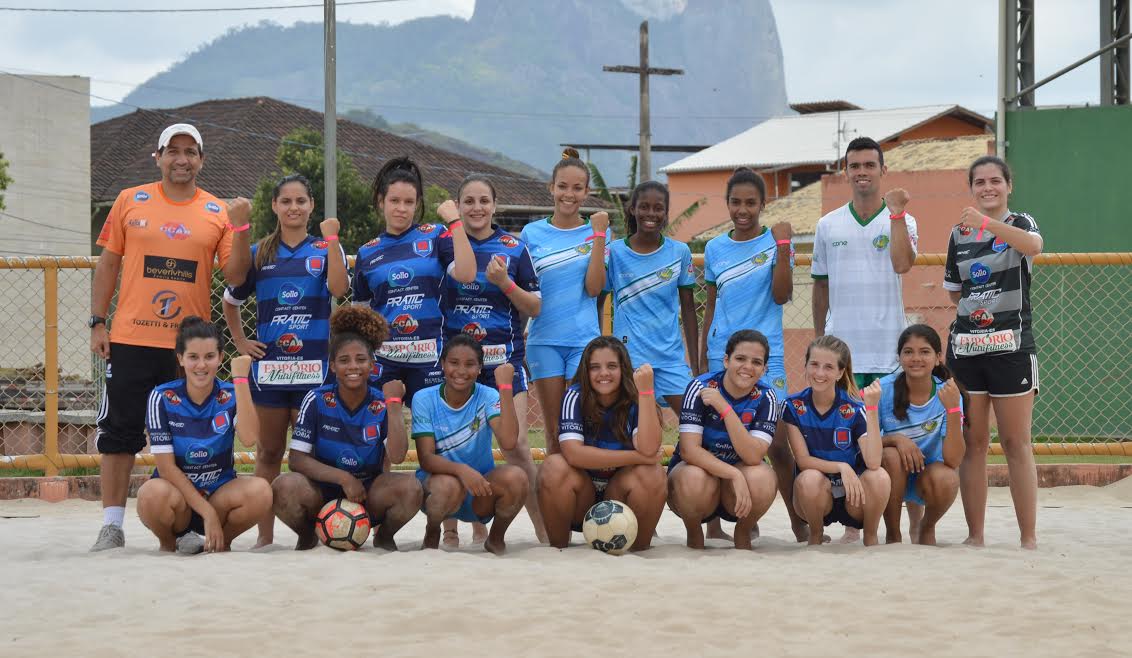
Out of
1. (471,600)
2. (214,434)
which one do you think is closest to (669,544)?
(471,600)

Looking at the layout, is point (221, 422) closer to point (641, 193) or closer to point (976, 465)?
point (641, 193)

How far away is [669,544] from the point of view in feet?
20.6

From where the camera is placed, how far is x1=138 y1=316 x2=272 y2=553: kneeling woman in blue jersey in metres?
5.72

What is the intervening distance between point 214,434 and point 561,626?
2.36m

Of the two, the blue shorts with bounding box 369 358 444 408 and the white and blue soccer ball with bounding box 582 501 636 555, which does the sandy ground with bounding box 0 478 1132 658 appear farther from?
the blue shorts with bounding box 369 358 444 408

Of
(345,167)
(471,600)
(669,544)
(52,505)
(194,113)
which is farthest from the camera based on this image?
(194,113)

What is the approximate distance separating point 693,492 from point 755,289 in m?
1.20

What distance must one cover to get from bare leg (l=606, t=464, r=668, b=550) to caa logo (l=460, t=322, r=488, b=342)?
39.4 inches

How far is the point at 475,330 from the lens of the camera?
622 cm

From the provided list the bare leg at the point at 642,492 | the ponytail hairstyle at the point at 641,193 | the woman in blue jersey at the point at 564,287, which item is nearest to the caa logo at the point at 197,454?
the woman in blue jersey at the point at 564,287

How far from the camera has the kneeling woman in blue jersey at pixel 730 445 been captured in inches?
231

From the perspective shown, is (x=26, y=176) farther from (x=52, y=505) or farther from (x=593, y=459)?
(x=593, y=459)

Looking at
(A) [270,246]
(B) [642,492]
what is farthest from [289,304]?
(B) [642,492]

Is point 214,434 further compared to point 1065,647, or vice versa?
point 214,434
